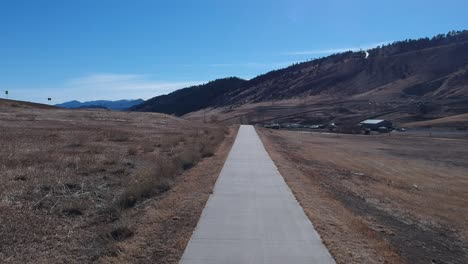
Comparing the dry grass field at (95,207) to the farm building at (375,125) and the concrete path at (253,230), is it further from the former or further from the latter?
the farm building at (375,125)

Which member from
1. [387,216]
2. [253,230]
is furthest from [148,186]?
[387,216]

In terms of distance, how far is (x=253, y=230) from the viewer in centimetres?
952

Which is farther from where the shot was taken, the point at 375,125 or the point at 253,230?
the point at 375,125

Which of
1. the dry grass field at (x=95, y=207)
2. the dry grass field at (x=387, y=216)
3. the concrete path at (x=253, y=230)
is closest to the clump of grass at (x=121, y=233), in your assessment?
the dry grass field at (x=95, y=207)

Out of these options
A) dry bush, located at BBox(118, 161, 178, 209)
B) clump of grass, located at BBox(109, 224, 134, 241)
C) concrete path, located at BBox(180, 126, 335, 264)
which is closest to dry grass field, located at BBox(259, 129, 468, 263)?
concrete path, located at BBox(180, 126, 335, 264)

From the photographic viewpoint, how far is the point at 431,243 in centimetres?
1084

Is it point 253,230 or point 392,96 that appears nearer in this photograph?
point 253,230

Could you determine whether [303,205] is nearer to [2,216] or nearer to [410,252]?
→ [410,252]

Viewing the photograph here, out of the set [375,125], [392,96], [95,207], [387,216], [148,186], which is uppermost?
[392,96]

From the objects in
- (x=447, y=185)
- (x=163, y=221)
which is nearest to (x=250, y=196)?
(x=163, y=221)

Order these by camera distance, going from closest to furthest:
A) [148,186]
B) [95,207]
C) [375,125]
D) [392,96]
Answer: [95,207] < [148,186] < [375,125] < [392,96]

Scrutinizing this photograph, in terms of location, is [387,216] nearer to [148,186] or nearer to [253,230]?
[253,230]

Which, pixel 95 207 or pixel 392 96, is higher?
pixel 392 96

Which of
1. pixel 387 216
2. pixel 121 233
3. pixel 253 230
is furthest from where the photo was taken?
pixel 387 216
